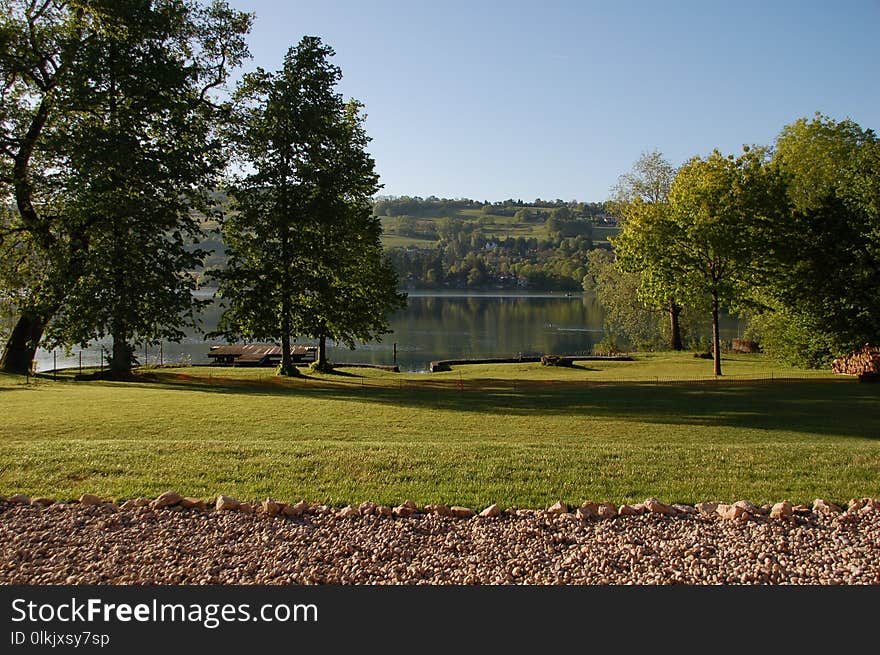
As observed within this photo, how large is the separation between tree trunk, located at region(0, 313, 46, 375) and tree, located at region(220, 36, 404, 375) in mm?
6664

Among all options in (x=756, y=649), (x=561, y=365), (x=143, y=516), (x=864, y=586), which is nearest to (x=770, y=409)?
(x=864, y=586)

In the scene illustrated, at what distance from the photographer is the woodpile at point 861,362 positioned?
25469 millimetres

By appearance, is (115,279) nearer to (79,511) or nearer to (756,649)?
(79,511)

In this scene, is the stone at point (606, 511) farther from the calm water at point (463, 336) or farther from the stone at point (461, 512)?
the calm water at point (463, 336)

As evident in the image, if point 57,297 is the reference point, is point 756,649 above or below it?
below

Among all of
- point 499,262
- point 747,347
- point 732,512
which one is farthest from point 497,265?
point 732,512

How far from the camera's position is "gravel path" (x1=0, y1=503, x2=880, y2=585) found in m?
5.34

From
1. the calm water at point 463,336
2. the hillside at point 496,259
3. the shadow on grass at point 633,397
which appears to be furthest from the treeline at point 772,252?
the hillside at point 496,259

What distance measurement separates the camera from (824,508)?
22.9 ft

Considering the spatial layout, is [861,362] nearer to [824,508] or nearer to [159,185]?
[824,508]

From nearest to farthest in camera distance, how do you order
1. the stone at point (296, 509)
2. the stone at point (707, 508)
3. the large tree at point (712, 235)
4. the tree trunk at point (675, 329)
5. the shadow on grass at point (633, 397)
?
1. the stone at point (296, 509)
2. the stone at point (707, 508)
3. the shadow on grass at point (633, 397)
4. the large tree at point (712, 235)
5. the tree trunk at point (675, 329)

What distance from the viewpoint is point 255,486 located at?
25.5 ft

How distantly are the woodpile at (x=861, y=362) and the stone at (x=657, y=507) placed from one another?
21.7m

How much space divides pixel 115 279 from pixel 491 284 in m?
128
